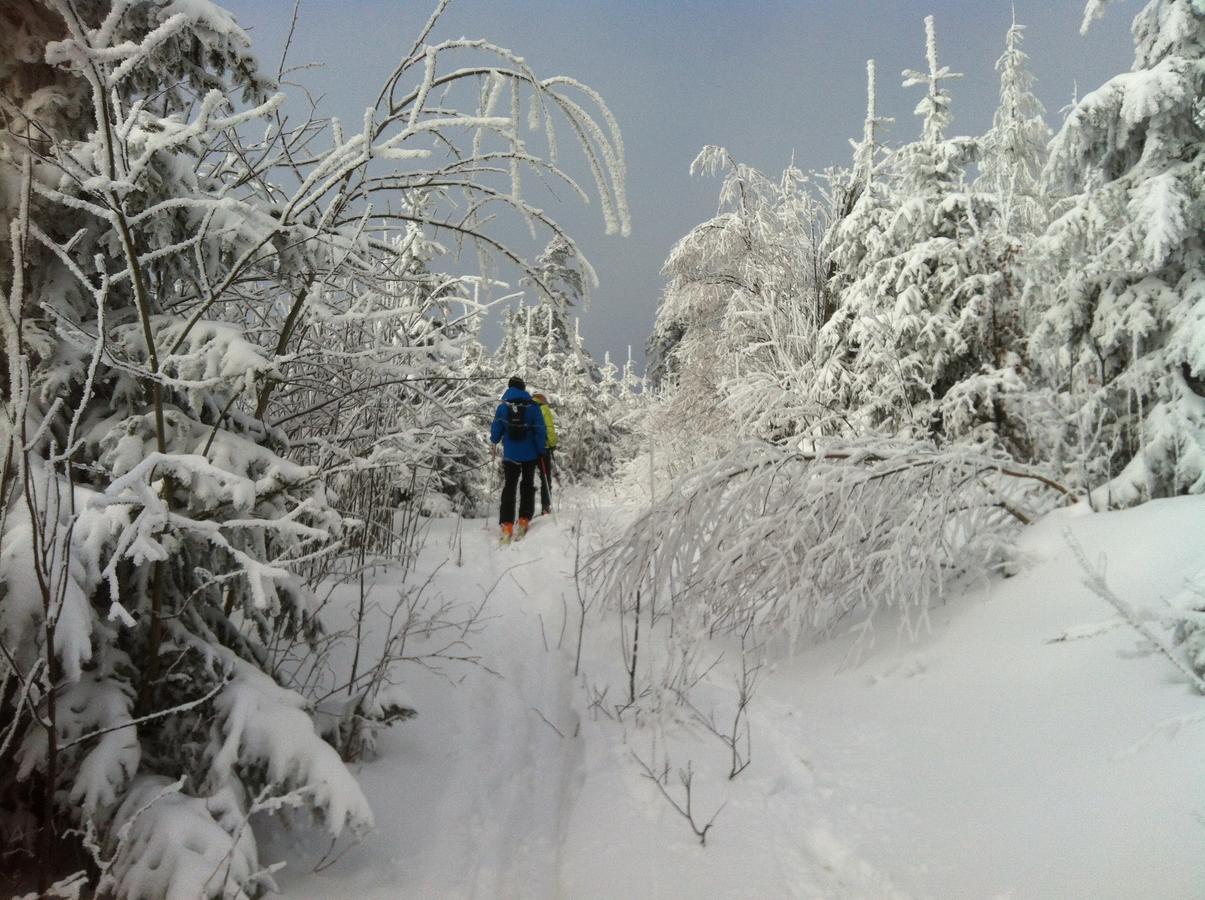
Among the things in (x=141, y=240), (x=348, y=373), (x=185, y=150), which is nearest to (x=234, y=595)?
(x=348, y=373)

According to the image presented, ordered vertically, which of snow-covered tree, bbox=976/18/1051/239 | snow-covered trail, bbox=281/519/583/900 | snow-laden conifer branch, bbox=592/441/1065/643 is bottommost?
snow-covered trail, bbox=281/519/583/900

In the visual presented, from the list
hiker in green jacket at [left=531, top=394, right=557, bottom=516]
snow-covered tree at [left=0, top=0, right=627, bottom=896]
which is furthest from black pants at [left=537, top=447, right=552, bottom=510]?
snow-covered tree at [left=0, top=0, right=627, bottom=896]

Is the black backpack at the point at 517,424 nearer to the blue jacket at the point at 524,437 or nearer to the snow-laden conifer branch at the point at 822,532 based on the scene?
the blue jacket at the point at 524,437

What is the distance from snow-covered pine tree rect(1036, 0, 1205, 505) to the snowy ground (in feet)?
4.26

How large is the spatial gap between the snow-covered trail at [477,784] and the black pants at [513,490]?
3.36 m

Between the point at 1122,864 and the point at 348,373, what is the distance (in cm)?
307

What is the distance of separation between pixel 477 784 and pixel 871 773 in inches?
67.5

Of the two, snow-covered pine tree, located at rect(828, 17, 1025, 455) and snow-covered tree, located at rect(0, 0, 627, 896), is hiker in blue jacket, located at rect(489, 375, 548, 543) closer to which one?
snow-covered pine tree, located at rect(828, 17, 1025, 455)

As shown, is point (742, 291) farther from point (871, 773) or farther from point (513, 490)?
point (871, 773)

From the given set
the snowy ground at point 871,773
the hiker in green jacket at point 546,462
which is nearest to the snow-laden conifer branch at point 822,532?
the snowy ground at point 871,773

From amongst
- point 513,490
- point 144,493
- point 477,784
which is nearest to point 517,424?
point 513,490

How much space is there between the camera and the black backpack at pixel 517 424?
321 inches

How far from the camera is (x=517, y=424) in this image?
26.8ft

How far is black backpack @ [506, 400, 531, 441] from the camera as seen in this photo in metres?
8.15
